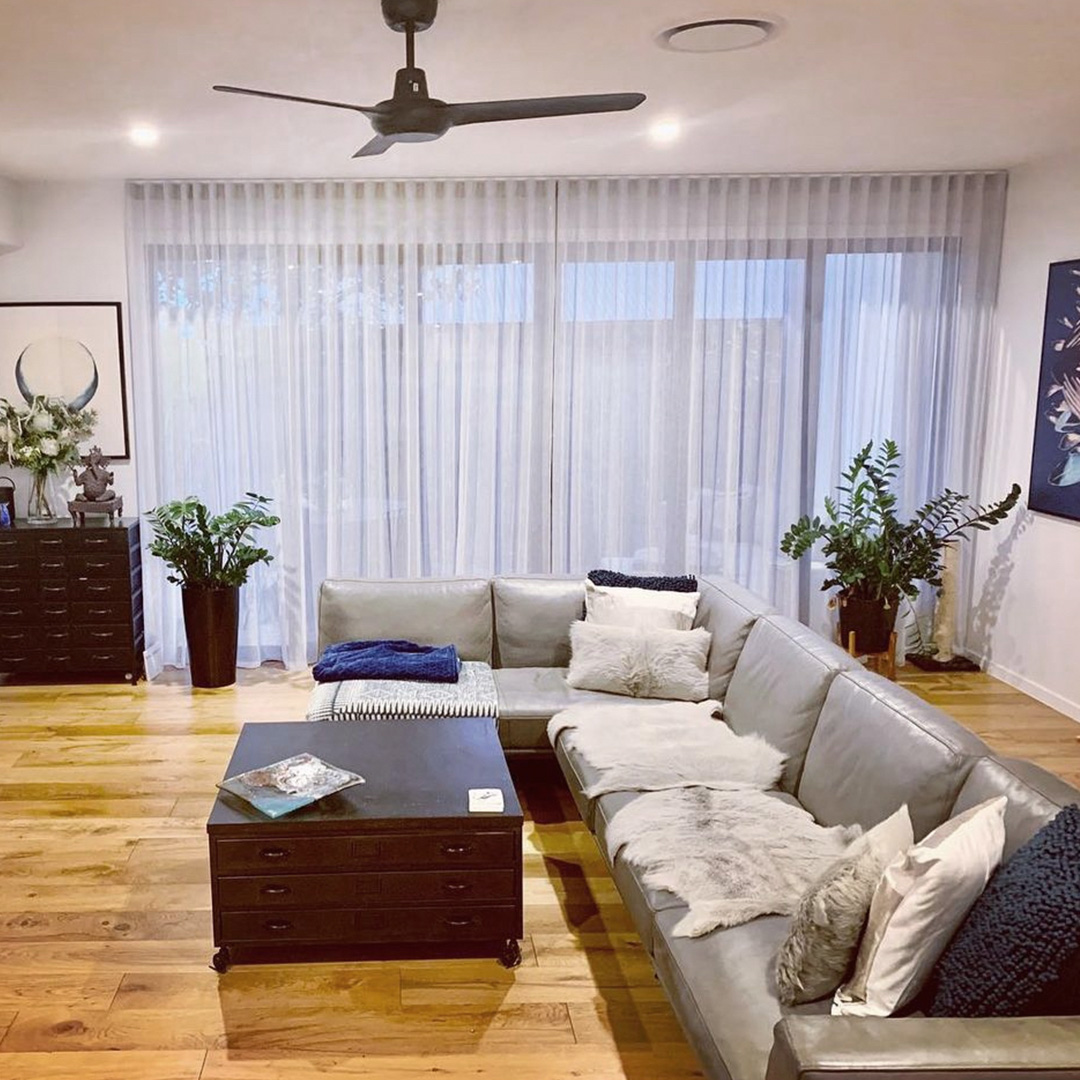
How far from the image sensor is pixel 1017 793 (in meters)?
2.02

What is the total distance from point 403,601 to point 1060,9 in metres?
3.05

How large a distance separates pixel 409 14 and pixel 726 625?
2.31 meters

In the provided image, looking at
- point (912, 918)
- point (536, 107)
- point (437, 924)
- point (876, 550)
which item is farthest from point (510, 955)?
point (876, 550)

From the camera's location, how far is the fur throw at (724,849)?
222 cm

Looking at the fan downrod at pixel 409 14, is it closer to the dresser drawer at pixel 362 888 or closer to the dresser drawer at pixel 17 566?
the dresser drawer at pixel 362 888

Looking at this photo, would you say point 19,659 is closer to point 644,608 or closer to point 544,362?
point 544,362

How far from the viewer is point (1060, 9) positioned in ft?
9.00

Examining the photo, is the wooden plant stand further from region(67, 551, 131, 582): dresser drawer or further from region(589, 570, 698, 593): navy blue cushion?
region(67, 551, 131, 582): dresser drawer

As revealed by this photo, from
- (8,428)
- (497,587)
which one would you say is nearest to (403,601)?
(497,587)

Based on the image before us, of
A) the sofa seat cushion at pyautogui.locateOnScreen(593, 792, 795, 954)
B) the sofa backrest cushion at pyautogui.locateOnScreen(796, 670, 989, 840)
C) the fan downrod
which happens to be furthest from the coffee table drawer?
the fan downrod

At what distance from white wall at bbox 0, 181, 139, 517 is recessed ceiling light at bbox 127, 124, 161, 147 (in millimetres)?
1043

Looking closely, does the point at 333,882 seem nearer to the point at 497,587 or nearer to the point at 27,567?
the point at 497,587

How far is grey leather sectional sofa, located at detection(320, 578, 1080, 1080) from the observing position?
5.09 feet

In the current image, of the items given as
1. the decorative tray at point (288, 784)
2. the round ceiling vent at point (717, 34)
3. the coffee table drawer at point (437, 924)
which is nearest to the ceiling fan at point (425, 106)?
the round ceiling vent at point (717, 34)
